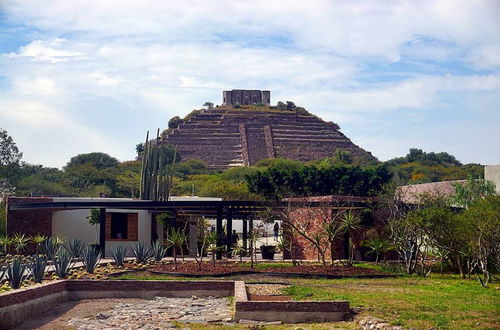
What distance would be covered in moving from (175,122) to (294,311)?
361ft

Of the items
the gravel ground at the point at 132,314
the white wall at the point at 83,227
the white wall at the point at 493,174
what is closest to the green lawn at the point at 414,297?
the gravel ground at the point at 132,314

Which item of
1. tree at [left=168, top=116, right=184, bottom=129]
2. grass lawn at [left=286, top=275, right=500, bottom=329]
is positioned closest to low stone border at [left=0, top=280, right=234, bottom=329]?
grass lawn at [left=286, top=275, right=500, bottom=329]

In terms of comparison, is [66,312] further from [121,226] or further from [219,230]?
[121,226]

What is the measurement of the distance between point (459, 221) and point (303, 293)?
652cm

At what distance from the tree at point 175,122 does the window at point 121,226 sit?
8924 cm

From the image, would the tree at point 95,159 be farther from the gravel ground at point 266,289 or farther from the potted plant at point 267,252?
the gravel ground at point 266,289

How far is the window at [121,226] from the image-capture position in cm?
3272

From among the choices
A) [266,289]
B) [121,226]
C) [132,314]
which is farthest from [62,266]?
[121,226]

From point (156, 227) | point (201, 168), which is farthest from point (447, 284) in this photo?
point (201, 168)

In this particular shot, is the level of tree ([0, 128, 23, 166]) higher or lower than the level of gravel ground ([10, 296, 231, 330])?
higher

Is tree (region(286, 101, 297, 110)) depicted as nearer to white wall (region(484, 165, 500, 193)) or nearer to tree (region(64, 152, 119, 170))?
tree (region(64, 152, 119, 170))

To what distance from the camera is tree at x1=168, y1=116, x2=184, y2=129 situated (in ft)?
400

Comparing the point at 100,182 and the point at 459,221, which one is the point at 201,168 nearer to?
the point at 100,182

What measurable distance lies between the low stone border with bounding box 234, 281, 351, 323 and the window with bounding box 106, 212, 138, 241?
63.2 feet
